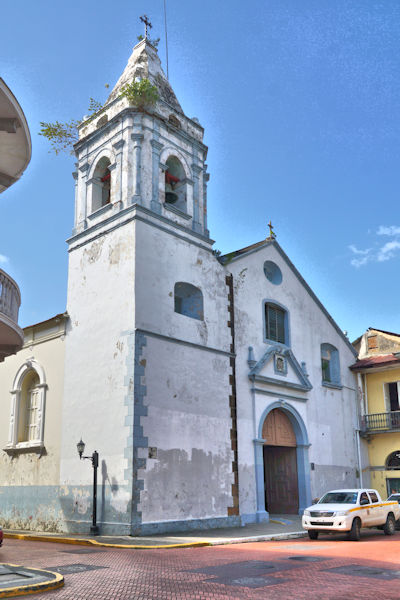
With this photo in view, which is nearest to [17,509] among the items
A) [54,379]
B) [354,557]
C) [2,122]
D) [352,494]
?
[54,379]

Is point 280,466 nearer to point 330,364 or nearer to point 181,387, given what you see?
point 330,364

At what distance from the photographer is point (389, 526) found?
17.1m

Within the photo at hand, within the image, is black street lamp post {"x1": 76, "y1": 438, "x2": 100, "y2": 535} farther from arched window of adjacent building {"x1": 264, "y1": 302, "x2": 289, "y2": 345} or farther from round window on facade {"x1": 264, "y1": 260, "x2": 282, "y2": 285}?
round window on facade {"x1": 264, "y1": 260, "x2": 282, "y2": 285}

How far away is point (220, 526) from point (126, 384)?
18.2 feet

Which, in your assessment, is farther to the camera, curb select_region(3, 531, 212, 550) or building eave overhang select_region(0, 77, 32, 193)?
curb select_region(3, 531, 212, 550)

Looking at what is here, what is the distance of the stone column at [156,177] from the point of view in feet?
64.4

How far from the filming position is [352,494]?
16547mm

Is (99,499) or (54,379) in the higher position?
(54,379)

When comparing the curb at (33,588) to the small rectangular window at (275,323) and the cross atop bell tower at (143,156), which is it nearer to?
the cross atop bell tower at (143,156)

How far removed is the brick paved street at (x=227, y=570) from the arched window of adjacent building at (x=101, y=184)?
39.4 feet

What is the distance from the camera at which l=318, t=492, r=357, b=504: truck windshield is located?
16266 millimetres

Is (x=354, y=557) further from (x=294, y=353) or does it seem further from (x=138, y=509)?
(x=294, y=353)

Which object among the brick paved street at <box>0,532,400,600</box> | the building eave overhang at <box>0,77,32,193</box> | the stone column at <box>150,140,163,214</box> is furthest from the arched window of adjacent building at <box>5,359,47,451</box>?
the building eave overhang at <box>0,77,32,193</box>

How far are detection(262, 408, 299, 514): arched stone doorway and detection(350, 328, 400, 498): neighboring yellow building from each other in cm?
534
